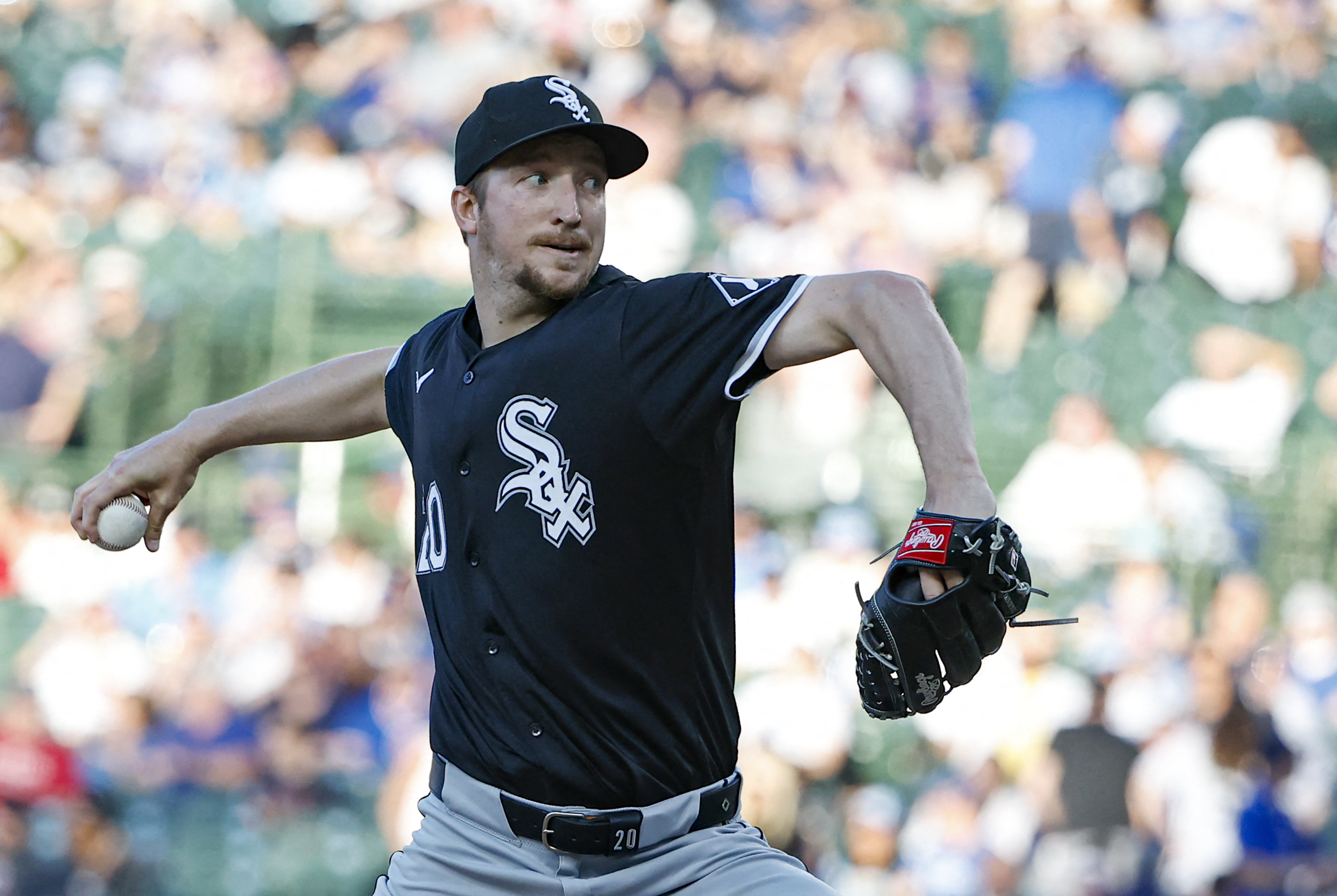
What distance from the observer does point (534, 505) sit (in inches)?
98.9

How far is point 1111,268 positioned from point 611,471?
18.9 feet

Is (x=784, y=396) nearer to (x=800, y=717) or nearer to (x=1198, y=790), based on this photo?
(x=800, y=717)

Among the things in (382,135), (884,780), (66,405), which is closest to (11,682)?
(66,405)

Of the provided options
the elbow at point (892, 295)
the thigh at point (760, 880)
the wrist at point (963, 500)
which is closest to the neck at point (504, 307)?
the elbow at point (892, 295)

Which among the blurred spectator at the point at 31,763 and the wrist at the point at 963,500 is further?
the blurred spectator at the point at 31,763

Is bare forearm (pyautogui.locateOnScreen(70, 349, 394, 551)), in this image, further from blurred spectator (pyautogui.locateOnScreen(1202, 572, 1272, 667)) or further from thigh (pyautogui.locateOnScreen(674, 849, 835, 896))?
blurred spectator (pyautogui.locateOnScreen(1202, 572, 1272, 667))

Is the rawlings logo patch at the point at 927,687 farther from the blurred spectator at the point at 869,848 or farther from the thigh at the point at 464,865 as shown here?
the blurred spectator at the point at 869,848

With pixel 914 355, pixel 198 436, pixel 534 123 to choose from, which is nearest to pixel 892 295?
pixel 914 355

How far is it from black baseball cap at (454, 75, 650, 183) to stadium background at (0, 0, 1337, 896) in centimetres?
434

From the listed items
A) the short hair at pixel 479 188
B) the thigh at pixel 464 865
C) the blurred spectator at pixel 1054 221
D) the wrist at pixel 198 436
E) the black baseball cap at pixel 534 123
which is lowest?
the thigh at pixel 464 865

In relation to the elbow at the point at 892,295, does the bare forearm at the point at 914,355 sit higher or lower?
lower

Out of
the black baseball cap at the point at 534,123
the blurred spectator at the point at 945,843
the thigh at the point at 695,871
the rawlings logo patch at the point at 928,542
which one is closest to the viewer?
the rawlings logo patch at the point at 928,542

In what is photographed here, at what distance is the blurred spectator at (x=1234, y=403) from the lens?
286 inches

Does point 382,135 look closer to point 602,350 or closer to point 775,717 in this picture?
point 775,717
